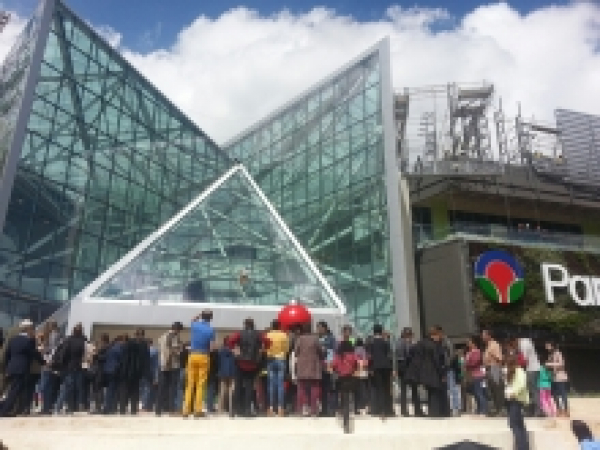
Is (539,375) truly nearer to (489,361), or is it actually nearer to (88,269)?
(489,361)

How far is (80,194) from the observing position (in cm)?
2020

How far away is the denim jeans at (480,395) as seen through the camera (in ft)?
29.3

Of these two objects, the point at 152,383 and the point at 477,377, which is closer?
the point at 152,383

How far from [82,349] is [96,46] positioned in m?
19.4

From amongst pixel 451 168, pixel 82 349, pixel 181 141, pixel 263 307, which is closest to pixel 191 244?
pixel 263 307

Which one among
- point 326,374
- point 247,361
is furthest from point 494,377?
point 247,361

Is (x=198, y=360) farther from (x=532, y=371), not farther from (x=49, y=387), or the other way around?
(x=532, y=371)

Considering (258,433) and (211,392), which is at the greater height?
(211,392)

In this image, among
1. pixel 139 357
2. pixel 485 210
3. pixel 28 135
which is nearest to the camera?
pixel 139 357

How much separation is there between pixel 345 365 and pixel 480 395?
10.9ft

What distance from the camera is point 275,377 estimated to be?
7.86 meters

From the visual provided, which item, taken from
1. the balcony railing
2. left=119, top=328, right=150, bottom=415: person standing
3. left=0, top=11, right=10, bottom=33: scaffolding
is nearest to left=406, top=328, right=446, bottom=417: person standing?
left=119, top=328, right=150, bottom=415: person standing

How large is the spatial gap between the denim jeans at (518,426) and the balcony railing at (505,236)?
12490 mm

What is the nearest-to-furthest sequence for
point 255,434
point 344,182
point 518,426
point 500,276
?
point 255,434
point 518,426
point 500,276
point 344,182
